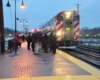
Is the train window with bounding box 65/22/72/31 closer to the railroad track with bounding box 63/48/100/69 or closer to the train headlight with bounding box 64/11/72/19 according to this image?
the train headlight with bounding box 64/11/72/19

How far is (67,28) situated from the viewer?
2667cm

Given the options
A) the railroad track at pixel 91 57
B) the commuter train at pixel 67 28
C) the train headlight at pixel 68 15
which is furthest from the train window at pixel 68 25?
the railroad track at pixel 91 57

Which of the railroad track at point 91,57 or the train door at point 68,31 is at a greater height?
the train door at point 68,31

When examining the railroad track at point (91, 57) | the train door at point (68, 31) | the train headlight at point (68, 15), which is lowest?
the railroad track at point (91, 57)

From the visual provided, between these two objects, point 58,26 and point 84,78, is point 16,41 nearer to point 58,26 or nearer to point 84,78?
point 58,26

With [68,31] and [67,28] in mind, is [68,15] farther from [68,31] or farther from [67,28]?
[68,31]

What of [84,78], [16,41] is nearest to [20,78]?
[84,78]

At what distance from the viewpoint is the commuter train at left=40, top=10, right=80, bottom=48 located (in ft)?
84.9

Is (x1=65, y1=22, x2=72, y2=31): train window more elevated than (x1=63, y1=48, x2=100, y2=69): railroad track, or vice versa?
(x1=65, y1=22, x2=72, y2=31): train window

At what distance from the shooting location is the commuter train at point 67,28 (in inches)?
1019

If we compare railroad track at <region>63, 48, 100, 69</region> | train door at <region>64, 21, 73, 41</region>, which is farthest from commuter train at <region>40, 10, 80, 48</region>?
railroad track at <region>63, 48, 100, 69</region>

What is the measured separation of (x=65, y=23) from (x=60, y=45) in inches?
105

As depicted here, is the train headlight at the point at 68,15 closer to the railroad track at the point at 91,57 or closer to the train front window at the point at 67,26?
the train front window at the point at 67,26

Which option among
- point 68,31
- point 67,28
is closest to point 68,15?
point 67,28
